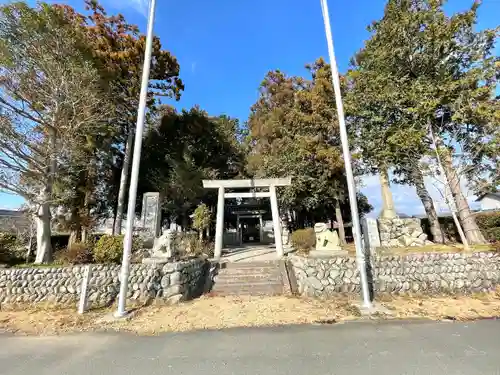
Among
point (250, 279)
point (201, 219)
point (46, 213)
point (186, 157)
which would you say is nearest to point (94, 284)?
point (250, 279)

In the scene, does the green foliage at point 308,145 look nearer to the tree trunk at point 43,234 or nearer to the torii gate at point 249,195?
the torii gate at point 249,195

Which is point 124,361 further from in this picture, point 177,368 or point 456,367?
point 456,367

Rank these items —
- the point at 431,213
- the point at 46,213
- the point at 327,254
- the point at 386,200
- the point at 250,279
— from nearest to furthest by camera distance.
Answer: the point at 327,254 < the point at 250,279 < the point at 46,213 < the point at 431,213 < the point at 386,200

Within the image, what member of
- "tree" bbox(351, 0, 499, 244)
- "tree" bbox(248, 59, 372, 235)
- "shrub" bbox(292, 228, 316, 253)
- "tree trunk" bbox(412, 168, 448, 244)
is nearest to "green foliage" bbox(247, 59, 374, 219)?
"tree" bbox(248, 59, 372, 235)

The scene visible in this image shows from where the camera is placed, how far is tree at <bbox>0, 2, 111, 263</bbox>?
7.88 metres

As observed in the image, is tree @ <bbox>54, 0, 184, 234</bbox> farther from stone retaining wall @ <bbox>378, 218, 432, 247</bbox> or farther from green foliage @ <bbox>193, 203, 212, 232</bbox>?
stone retaining wall @ <bbox>378, 218, 432, 247</bbox>

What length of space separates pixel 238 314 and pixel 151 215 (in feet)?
23.8

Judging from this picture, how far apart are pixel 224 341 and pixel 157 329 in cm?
134

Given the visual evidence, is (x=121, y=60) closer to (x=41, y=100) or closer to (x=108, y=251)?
(x=41, y=100)

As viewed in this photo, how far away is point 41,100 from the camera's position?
27.6 feet

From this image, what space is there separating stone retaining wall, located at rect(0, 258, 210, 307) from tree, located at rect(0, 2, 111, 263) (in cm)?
209

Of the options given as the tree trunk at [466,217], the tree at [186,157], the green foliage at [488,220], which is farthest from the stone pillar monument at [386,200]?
the tree at [186,157]

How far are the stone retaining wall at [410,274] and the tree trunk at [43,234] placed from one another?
26.8 feet

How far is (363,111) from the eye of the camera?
419 inches
